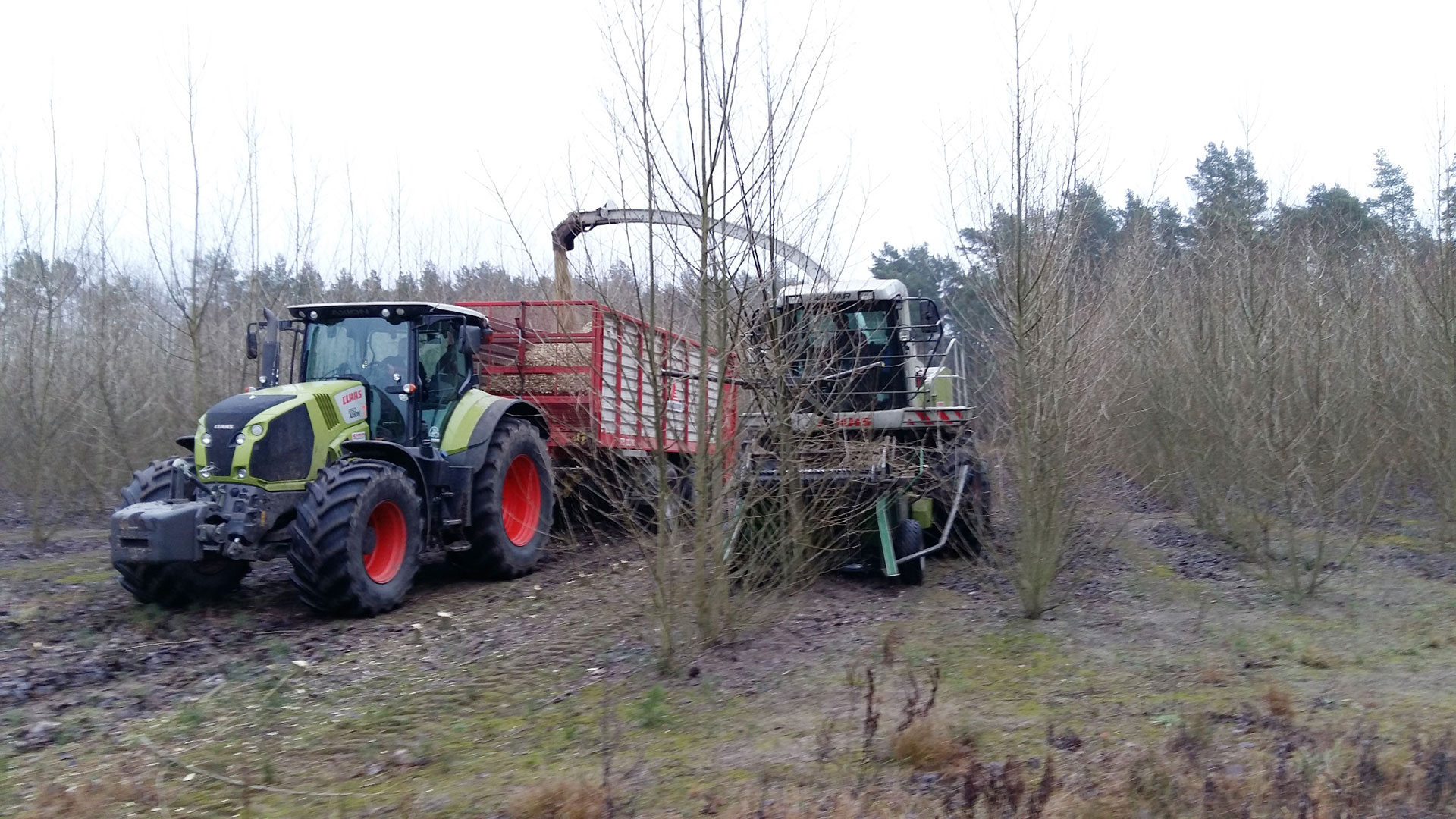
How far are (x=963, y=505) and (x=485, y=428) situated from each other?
13.4ft

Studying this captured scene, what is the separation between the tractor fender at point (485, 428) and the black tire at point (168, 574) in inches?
71.5

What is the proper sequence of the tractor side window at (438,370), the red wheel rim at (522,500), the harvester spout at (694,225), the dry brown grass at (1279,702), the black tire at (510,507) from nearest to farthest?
the dry brown grass at (1279,702), the harvester spout at (694,225), the tractor side window at (438,370), the black tire at (510,507), the red wheel rim at (522,500)

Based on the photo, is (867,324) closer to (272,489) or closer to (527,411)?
(527,411)

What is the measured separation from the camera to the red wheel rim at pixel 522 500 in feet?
32.5

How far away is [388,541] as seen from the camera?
322 inches

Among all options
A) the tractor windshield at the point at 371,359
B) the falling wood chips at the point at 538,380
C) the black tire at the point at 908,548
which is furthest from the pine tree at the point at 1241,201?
the tractor windshield at the point at 371,359

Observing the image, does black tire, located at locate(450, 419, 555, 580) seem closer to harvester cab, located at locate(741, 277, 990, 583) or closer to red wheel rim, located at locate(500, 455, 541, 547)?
red wheel rim, located at locate(500, 455, 541, 547)

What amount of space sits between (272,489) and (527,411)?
2.99 m

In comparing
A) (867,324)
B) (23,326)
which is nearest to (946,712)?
(867,324)

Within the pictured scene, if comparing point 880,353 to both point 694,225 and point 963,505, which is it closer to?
point 963,505

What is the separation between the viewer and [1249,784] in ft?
14.1

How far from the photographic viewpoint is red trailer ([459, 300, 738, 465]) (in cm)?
627

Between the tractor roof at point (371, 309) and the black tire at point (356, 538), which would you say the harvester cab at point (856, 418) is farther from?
the black tire at point (356, 538)

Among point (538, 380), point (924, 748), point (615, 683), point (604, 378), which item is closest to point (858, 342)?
point (604, 378)
